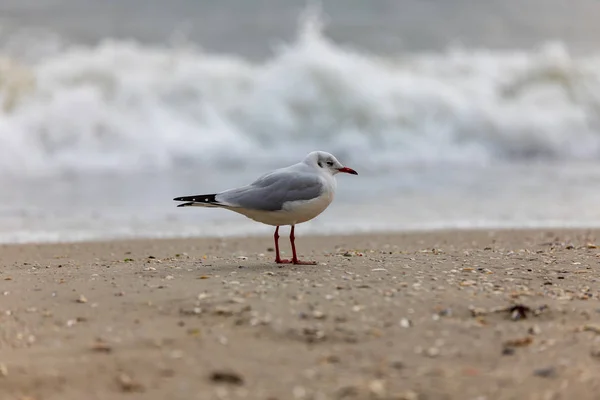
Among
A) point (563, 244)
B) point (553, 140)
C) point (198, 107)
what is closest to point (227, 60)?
point (198, 107)

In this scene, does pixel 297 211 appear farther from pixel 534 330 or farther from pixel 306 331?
pixel 534 330

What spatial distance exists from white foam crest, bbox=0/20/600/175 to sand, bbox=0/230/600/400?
14978 millimetres

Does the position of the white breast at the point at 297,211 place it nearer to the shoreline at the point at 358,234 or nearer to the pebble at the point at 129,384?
the pebble at the point at 129,384

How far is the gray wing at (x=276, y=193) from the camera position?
577 centimetres

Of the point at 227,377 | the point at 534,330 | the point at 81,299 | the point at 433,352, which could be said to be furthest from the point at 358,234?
→ the point at 227,377

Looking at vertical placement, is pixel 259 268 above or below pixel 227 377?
above

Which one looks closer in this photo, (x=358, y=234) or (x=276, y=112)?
(x=358, y=234)

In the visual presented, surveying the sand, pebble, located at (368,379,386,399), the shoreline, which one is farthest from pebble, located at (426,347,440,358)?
the shoreline

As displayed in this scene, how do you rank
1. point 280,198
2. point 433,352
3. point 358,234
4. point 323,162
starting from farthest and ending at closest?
point 358,234
point 323,162
point 280,198
point 433,352

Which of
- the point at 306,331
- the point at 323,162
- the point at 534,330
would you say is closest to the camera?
the point at 306,331

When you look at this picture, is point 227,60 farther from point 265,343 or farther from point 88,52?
point 265,343

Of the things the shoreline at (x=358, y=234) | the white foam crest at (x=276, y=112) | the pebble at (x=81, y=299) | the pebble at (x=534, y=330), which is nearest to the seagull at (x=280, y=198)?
the pebble at (x=81, y=299)

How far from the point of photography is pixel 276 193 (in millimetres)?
5793

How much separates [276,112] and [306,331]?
21.8 meters
